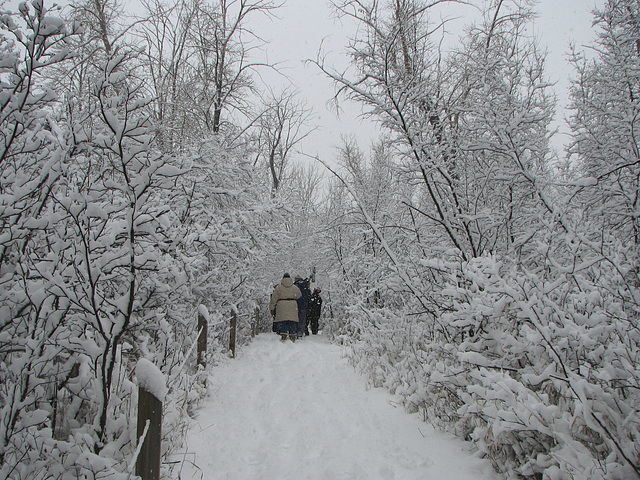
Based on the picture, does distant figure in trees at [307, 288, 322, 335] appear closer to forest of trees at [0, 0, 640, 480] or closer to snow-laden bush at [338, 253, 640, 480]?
forest of trees at [0, 0, 640, 480]

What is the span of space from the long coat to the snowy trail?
4.47 meters

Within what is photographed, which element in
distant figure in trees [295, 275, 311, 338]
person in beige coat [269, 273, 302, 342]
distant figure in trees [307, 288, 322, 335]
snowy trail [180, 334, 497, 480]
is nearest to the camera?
snowy trail [180, 334, 497, 480]

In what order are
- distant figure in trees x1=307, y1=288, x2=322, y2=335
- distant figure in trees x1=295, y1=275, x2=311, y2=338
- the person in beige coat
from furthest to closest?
1. distant figure in trees x1=307, y1=288, x2=322, y2=335
2. distant figure in trees x1=295, y1=275, x2=311, y2=338
3. the person in beige coat

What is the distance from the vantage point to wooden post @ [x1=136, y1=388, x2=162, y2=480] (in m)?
2.16

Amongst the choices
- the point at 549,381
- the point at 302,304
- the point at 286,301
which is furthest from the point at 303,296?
the point at 549,381

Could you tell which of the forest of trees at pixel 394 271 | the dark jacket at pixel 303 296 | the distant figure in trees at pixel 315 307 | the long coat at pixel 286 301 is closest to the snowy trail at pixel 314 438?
the forest of trees at pixel 394 271

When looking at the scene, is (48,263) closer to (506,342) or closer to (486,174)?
(506,342)

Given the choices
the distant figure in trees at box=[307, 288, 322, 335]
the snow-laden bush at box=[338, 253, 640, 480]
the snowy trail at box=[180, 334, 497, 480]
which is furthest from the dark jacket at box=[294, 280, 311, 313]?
the snow-laden bush at box=[338, 253, 640, 480]

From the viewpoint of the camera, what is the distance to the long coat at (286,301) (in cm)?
1032

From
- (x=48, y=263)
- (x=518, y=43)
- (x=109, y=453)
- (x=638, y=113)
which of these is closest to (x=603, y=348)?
(x=109, y=453)

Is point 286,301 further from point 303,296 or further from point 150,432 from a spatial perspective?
point 150,432

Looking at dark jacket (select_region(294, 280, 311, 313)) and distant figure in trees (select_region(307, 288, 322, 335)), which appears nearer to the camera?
dark jacket (select_region(294, 280, 311, 313))

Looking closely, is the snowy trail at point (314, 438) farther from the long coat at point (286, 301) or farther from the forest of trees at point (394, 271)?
the long coat at point (286, 301)

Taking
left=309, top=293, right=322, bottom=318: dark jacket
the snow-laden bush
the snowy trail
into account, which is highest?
the snow-laden bush
